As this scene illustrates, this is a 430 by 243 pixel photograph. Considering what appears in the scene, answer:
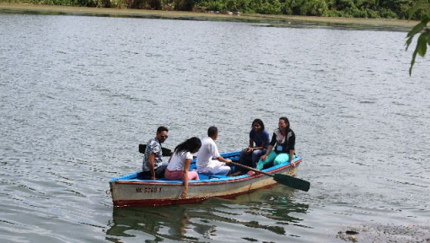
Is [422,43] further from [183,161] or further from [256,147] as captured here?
[256,147]

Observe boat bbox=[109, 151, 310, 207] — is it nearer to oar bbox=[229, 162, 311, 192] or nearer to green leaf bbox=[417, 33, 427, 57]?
oar bbox=[229, 162, 311, 192]

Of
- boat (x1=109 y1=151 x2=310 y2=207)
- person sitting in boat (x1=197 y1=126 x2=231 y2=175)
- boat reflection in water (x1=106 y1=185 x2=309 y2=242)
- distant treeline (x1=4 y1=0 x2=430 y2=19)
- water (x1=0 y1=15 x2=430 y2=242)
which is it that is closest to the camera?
boat reflection in water (x1=106 y1=185 x2=309 y2=242)

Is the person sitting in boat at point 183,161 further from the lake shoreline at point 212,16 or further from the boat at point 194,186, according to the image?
the lake shoreline at point 212,16

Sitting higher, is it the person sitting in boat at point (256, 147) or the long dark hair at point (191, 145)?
the long dark hair at point (191, 145)

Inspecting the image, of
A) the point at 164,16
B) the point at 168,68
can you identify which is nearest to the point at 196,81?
the point at 168,68

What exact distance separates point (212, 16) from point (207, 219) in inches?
2233

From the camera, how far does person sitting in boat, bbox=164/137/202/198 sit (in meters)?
13.3

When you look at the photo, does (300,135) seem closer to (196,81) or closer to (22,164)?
(22,164)

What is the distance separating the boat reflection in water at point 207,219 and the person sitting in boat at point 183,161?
566mm

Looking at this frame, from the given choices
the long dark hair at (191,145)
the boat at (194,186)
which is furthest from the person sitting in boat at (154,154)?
the long dark hair at (191,145)

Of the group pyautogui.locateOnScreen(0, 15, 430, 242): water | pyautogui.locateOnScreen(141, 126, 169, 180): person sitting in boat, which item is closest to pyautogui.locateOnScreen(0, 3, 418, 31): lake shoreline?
pyautogui.locateOnScreen(0, 15, 430, 242): water

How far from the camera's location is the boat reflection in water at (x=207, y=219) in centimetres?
1223

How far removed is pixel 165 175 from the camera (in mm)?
13578

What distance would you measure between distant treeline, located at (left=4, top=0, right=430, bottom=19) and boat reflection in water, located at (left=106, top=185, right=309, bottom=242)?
54.1 metres
